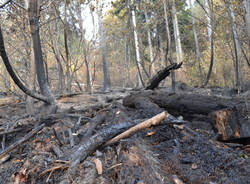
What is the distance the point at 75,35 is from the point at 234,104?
8.32 meters

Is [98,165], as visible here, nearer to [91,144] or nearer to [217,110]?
[91,144]

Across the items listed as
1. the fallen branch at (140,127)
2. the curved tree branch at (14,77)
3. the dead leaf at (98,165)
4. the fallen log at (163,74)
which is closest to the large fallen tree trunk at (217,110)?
the fallen log at (163,74)

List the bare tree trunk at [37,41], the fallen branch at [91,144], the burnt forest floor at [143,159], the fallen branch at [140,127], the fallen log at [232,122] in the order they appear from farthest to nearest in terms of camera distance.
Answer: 1. the bare tree trunk at [37,41]
2. the fallen log at [232,122]
3. the fallen branch at [140,127]
4. the fallen branch at [91,144]
5. the burnt forest floor at [143,159]

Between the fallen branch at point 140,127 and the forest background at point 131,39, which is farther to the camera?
the forest background at point 131,39

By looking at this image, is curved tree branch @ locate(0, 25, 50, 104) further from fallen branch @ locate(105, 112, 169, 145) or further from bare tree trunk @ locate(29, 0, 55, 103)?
fallen branch @ locate(105, 112, 169, 145)

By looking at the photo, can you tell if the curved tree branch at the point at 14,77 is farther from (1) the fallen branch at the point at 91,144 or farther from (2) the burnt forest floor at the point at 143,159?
(1) the fallen branch at the point at 91,144

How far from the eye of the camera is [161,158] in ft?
8.20

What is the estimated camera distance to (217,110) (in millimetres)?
3328

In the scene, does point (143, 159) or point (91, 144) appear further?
point (91, 144)

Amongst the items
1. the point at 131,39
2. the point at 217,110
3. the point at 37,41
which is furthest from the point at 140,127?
the point at 131,39

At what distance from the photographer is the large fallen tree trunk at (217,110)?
319cm

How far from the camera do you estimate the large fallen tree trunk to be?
126 inches

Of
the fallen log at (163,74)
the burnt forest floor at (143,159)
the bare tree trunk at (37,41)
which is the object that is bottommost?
the burnt forest floor at (143,159)

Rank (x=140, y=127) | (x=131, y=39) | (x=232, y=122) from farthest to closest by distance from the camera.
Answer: (x=131, y=39), (x=232, y=122), (x=140, y=127)
